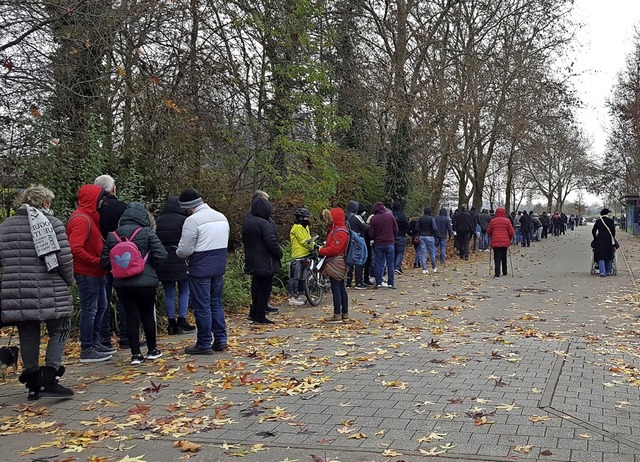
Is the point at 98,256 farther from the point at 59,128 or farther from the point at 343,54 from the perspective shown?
the point at 343,54

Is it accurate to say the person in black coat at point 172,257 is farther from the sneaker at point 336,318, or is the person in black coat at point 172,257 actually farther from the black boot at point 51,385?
the black boot at point 51,385

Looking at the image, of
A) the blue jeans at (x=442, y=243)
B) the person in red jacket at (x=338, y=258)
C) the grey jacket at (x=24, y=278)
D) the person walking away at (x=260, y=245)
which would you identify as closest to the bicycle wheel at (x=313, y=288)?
the person in red jacket at (x=338, y=258)

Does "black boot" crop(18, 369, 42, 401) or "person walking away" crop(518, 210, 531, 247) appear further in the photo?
"person walking away" crop(518, 210, 531, 247)

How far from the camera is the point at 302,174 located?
51.1 ft

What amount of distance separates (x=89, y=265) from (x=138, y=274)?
2.25 ft

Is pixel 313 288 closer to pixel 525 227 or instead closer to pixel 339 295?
pixel 339 295

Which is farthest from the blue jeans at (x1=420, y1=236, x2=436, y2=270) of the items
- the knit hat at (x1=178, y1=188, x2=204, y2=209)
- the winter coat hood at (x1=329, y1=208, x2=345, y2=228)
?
the knit hat at (x1=178, y1=188, x2=204, y2=209)

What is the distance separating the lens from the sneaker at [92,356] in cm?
773

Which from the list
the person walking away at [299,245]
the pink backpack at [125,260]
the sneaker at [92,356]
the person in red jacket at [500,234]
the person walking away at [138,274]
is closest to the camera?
the pink backpack at [125,260]

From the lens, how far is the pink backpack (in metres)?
7.02

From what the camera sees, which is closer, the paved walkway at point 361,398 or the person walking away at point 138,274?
the paved walkway at point 361,398

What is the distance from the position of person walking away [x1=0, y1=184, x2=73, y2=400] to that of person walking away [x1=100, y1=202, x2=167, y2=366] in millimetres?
1020

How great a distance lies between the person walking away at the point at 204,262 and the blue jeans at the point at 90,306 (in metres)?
1.00

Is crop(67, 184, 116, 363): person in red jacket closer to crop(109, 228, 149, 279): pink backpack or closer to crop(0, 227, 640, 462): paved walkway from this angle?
crop(0, 227, 640, 462): paved walkway
